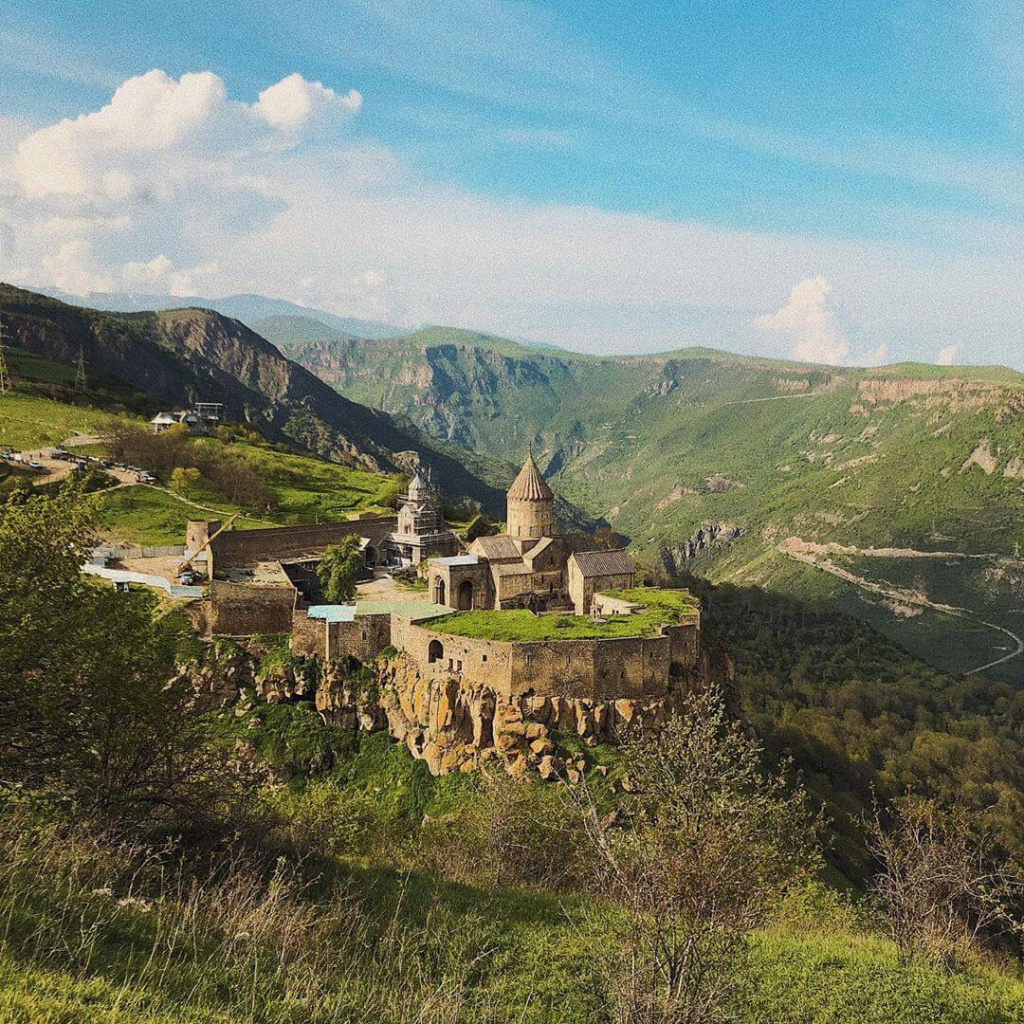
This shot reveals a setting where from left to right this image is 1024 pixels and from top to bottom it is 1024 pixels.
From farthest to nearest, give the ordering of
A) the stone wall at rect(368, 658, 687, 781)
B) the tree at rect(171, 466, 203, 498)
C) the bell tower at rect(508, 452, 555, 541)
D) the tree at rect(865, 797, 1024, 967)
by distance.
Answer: the tree at rect(171, 466, 203, 498) → the bell tower at rect(508, 452, 555, 541) → the stone wall at rect(368, 658, 687, 781) → the tree at rect(865, 797, 1024, 967)

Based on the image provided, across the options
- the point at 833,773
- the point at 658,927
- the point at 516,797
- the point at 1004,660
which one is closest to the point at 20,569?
the point at 658,927

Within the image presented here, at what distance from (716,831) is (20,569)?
14.4m

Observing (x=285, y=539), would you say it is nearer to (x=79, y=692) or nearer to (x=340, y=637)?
(x=340, y=637)

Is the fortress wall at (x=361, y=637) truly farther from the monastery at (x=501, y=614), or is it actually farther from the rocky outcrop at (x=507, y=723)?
the rocky outcrop at (x=507, y=723)

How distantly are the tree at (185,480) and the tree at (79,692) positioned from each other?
53.2 metres

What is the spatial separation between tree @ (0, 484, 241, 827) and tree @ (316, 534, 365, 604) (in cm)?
2799

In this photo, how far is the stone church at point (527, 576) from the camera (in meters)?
43.8

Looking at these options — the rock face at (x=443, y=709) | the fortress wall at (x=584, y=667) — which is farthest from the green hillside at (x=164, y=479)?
the fortress wall at (x=584, y=667)

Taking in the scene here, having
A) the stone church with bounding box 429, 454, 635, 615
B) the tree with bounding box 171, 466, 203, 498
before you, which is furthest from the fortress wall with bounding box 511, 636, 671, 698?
the tree with bounding box 171, 466, 203, 498

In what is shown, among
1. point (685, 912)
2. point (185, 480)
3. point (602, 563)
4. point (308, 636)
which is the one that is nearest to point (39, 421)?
point (185, 480)

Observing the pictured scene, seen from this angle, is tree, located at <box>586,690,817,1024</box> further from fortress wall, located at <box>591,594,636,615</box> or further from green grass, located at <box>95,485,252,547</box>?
green grass, located at <box>95,485,252,547</box>

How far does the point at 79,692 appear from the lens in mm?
15531

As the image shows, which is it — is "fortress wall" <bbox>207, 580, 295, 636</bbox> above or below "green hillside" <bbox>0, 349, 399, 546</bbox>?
below

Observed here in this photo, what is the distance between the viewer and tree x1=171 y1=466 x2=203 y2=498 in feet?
222
